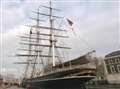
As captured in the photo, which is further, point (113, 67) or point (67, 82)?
point (113, 67)

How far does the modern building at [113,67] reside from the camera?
68.2m

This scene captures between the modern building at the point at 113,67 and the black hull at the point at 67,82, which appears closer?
the black hull at the point at 67,82

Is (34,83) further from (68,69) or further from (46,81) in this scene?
(68,69)

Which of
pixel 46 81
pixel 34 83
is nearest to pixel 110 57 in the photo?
pixel 34 83

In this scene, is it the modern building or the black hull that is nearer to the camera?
the black hull

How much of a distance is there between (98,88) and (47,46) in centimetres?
1719

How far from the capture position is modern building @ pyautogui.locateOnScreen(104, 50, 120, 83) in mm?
68188

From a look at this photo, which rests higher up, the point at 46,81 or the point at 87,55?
the point at 87,55

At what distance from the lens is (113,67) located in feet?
232

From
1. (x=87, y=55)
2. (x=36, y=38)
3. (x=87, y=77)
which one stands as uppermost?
(x=36, y=38)

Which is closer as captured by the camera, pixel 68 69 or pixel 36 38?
pixel 68 69

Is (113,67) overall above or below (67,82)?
above

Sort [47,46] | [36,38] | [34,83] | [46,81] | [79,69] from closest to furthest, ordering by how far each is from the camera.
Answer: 1. [79,69]
2. [46,81]
3. [34,83]
4. [47,46]
5. [36,38]

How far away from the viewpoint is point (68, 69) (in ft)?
129
